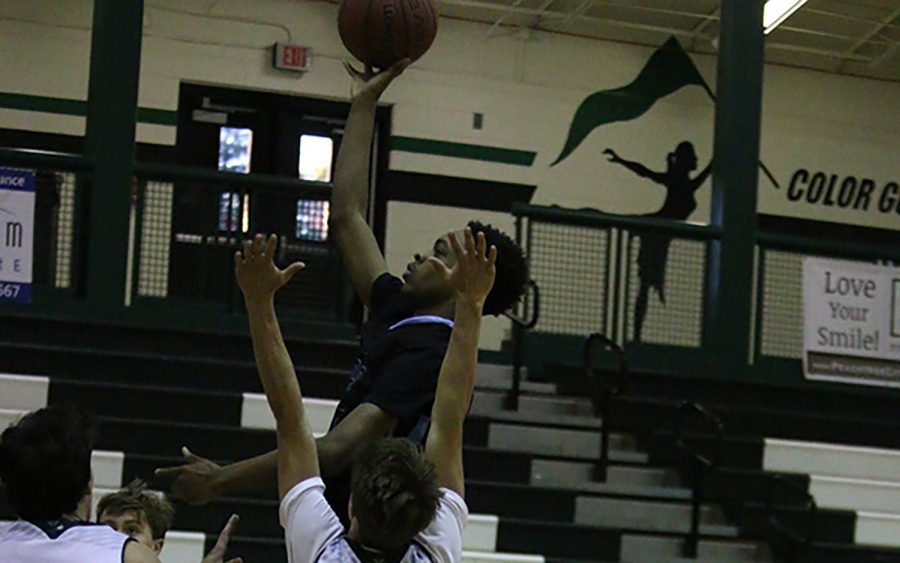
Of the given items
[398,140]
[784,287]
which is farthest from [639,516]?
[398,140]

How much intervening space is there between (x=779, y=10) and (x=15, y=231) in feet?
24.9

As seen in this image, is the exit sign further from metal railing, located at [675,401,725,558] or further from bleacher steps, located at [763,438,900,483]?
metal railing, located at [675,401,725,558]

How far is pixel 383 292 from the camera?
388 cm

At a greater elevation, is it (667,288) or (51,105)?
(51,105)

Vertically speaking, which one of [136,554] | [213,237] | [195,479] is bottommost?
[136,554]

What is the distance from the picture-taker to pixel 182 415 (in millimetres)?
8109

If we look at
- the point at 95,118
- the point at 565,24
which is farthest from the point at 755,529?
the point at 565,24

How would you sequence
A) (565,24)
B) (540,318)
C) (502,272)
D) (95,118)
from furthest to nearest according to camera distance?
(565,24) < (540,318) < (95,118) < (502,272)

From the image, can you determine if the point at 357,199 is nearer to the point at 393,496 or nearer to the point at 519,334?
the point at 393,496

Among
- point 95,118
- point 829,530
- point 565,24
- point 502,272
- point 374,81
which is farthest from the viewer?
point 565,24

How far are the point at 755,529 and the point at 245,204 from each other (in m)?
3.46

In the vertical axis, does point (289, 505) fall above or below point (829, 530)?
above

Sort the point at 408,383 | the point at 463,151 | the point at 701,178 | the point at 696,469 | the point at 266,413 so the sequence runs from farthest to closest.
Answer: the point at 701,178
the point at 463,151
the point at 266,413
the point at 696,469
the point at 408,383

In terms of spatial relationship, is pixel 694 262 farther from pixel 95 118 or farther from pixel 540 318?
pixel 95 118
